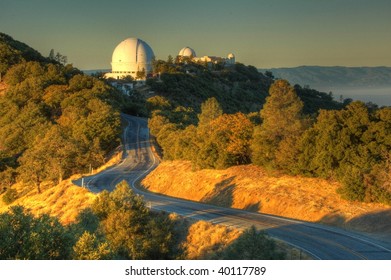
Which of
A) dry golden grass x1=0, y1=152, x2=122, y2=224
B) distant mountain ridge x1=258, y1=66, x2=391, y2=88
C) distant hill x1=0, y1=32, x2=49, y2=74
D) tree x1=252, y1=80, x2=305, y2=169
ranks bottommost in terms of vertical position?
dry golden grass x1=0, y1=152, x2=122, y2=224

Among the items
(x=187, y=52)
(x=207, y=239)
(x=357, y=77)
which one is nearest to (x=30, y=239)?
(x=207, y=239)

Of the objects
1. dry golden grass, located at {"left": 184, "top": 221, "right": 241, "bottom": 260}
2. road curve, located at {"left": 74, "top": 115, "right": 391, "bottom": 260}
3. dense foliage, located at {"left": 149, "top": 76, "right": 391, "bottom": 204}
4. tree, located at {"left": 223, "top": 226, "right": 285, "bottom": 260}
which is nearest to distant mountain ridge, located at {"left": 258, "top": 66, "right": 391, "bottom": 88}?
dense foliage, located at {"left": 149, "top": 76, "right": 391, "bottom": 204}

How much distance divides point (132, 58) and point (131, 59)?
34 cm

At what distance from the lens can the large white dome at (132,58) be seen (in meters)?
130

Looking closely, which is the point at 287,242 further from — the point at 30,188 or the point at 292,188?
the point at 30,188

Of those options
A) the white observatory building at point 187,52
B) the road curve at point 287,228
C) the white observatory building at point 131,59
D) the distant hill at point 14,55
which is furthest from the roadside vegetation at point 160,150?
the white observatory building at point 187,52

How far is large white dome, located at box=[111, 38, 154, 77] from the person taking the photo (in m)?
130

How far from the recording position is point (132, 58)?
5153 inches

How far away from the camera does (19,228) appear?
16.7 meters

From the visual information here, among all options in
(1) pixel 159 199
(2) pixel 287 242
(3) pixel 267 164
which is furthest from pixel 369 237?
(1) pixel 159 199

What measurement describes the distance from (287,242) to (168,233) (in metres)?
6.93

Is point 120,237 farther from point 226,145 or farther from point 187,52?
point 187,52

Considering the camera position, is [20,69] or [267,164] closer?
[267,164]

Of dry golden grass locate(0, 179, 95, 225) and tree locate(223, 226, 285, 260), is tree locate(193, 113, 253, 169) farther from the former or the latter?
tree locate(223, 226, 285, 260)
